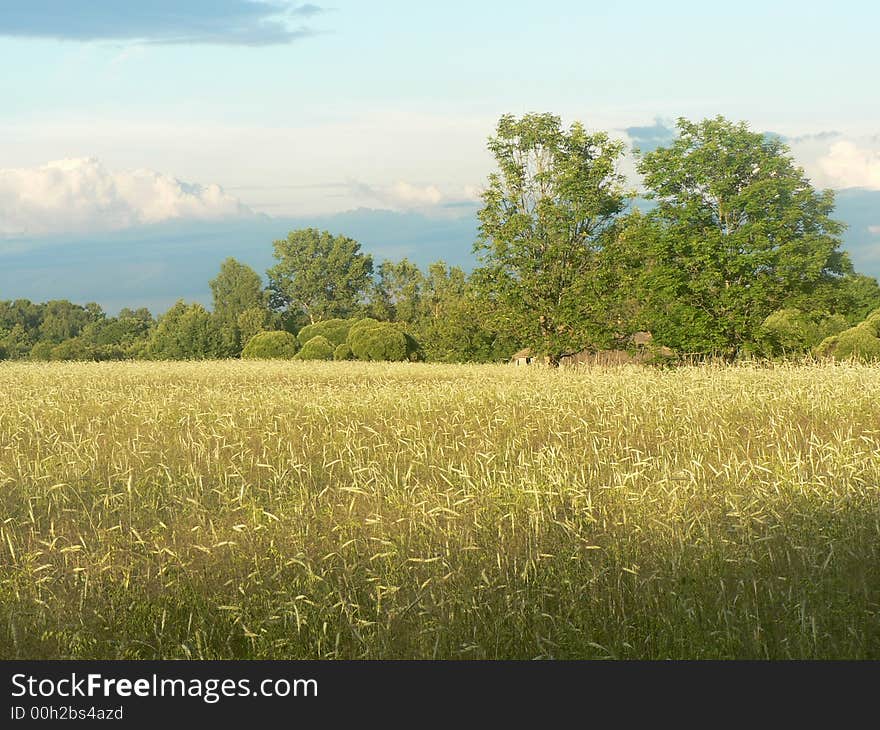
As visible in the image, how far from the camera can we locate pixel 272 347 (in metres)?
44.3

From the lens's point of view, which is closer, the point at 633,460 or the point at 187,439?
the point at 633,460

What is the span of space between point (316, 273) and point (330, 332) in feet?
105

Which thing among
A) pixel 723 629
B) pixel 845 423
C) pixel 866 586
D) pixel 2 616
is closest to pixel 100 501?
pixel 2 616

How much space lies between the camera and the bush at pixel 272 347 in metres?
44.2

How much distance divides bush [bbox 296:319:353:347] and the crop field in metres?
37.1

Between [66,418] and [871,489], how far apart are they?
9649 millimetres

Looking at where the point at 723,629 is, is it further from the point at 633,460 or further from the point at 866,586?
the point at 633,460

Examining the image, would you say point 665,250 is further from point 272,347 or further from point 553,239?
point 272,347

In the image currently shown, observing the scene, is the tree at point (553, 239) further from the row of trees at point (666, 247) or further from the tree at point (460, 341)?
the tree at point (460, 341)

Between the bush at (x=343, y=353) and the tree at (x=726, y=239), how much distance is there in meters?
19.1

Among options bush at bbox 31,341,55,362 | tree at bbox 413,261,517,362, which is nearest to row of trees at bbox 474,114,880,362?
tree at bbox 413,261,517,362

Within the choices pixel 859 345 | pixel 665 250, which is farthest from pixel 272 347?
pixel 859 345

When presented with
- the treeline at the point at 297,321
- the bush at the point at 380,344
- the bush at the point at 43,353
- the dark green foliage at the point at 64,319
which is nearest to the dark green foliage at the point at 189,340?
the treeline at the point at 297,321

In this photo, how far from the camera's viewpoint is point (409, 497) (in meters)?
6.29
